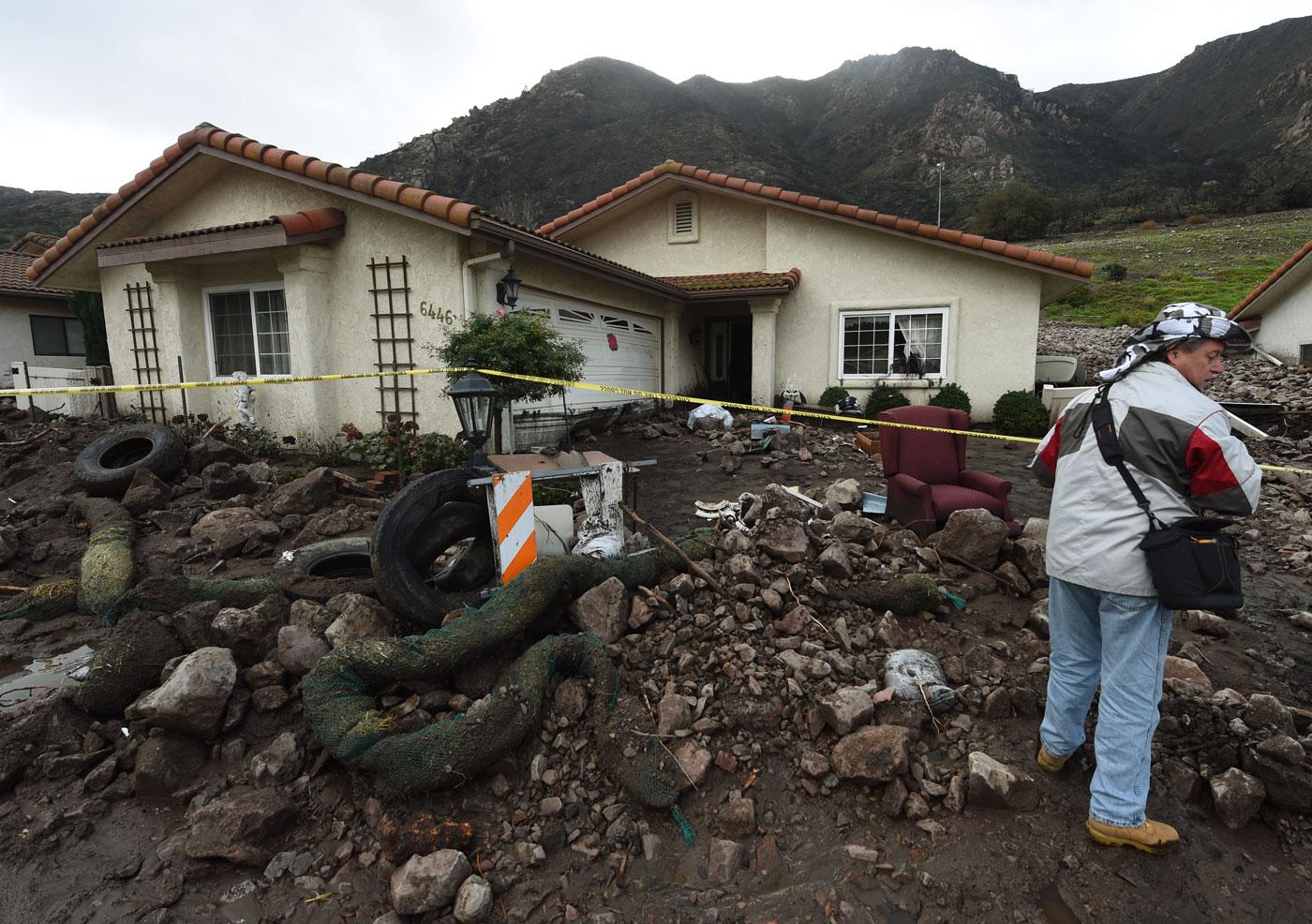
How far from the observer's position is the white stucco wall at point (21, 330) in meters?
16.1

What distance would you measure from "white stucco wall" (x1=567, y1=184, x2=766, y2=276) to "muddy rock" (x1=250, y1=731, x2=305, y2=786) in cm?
1137

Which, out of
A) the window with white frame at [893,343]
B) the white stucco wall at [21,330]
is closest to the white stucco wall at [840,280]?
the window with white frame at [893,343]

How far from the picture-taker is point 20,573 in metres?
4.56

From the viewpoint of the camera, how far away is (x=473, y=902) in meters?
2.02

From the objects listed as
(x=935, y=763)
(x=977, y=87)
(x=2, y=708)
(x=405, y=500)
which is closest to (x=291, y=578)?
(x=405, y=500)

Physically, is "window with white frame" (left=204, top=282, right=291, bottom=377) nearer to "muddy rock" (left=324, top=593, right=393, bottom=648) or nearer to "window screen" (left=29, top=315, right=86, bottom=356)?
"muddy rock" (left=324, top=593, right=393, bottom=648)

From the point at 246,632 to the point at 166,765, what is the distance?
0.67 metres

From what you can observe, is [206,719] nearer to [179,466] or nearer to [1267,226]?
[179,466]

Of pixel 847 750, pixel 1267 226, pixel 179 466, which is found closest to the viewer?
pixel 847 750

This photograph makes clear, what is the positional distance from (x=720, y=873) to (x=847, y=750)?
0.70m

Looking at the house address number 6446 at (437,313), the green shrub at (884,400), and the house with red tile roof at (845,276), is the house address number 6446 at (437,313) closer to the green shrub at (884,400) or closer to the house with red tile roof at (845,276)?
the house with red tile roof at (845,276)

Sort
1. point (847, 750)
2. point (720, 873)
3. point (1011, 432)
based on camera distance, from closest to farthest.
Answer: point (720, 873) → point (847, 750) → point (1011, 432)

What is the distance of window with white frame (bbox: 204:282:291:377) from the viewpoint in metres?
8.52

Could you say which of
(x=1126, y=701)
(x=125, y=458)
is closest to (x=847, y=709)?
(x=1126, y=701)
